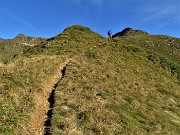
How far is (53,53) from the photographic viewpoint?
45969 mm

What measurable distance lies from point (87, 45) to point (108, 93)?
2326cm

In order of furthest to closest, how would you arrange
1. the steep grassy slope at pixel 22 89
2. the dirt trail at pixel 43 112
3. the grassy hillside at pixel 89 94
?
the grassy hillside at pixel 89 94, the dirt trail at pixel 43 112, the steep grassy slope at pixel 22 89

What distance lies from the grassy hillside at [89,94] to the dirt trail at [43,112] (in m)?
0.08

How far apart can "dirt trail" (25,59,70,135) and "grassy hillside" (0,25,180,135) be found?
0.08m

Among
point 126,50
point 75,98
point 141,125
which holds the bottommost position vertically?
point 141,125

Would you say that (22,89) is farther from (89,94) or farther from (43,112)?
(89,94)

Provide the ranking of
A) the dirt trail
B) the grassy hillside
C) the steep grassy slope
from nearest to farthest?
1. the steep grassy slope
2. the dirt trail
3. the grassy hillside

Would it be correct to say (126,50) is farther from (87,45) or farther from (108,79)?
(108,79)

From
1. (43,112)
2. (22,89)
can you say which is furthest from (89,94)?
(22,89)

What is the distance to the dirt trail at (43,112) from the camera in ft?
70.6

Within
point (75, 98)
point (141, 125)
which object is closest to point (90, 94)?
point (75, 98)

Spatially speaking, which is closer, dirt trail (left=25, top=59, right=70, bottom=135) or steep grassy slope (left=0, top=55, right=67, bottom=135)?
steep grassy slope (left=0, top=55, right=67, bottom=135)

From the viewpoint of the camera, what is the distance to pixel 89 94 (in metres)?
29.4

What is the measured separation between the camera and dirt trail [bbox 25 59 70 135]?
21531mm
